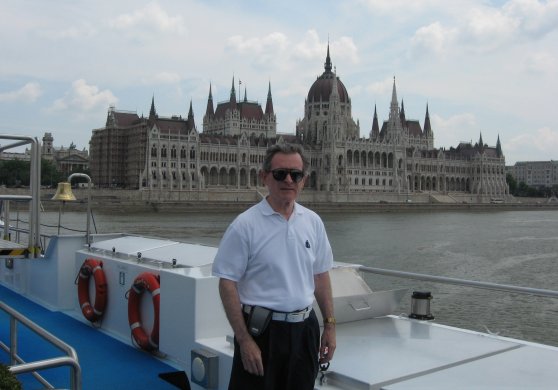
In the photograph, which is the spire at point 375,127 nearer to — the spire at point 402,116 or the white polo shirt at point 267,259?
the spire at point 402,116

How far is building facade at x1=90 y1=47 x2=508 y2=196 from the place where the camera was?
7294 cm

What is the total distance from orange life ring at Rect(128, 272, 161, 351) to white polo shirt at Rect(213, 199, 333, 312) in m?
1.99

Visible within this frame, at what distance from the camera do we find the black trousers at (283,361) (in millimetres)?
2086

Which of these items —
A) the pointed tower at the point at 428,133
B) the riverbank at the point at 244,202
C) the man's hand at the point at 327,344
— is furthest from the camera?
the pointed tower at the point at 428,133

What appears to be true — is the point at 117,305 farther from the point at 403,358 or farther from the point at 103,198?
the point at 103,198

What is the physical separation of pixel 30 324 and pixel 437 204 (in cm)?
8067

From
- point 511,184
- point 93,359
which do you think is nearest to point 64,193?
point 93,359

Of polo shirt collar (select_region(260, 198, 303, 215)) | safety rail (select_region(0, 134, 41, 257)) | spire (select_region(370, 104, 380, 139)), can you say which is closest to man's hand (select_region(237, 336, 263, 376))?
polo shirt collar (select_region(260, 198, 303, 215))

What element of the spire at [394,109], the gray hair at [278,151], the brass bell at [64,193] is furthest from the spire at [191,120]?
the gray hair at [278,151]

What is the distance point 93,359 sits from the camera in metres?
4.03

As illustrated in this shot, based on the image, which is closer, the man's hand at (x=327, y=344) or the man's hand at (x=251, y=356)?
the man's hand at (x=251, y=356)

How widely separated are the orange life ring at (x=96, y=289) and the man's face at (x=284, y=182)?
306cm

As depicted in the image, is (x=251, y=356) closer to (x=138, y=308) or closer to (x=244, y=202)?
(x=138, y=308)

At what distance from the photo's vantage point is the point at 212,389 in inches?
120
